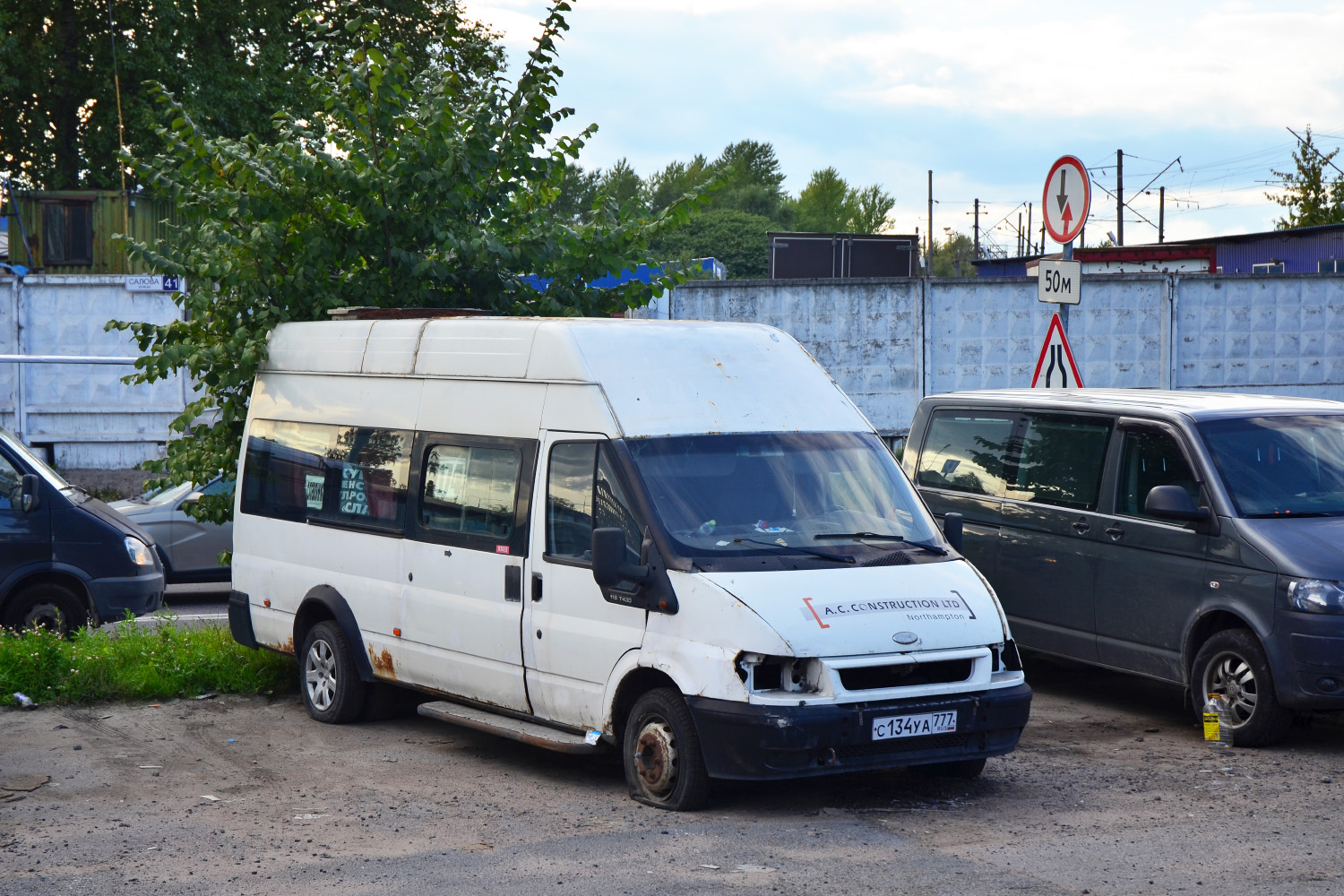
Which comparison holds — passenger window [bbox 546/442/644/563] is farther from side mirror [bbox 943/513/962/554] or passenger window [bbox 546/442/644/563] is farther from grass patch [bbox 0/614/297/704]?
grass patch [bbox 0/614/297/704]

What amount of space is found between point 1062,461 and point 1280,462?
138cm

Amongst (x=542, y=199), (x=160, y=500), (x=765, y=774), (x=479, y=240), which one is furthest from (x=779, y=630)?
(x=160, y=500)

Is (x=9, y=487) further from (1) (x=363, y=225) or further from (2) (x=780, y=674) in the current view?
(2) (x=780, y=674)

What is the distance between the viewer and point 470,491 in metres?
7.91

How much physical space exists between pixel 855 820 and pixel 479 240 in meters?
5.27

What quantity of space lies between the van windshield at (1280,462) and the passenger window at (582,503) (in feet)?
11.8

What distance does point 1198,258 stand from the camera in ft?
110

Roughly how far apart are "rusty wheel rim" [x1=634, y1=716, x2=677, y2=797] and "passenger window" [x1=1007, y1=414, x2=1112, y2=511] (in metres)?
3.72

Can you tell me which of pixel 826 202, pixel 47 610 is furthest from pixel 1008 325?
pixel 826 202

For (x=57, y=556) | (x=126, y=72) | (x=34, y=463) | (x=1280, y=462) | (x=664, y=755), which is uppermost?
(x=126, y=72)

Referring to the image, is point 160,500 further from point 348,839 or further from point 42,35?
point 42,35

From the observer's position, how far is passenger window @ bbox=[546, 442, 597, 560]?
23.5ft

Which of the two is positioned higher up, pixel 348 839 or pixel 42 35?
pixel 42 35

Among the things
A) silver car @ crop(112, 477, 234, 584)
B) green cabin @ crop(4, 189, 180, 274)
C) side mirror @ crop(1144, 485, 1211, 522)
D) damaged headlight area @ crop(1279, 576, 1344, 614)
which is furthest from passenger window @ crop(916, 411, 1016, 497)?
green cabin @ crop(4, 189, 180, 274)
